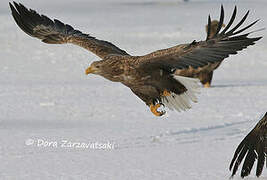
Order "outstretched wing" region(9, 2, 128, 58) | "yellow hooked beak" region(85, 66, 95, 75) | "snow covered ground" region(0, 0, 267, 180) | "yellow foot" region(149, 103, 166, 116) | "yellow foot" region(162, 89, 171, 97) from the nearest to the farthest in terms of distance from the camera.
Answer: "yellow hooked beak" region(85, 66, 95, 75) → "yellow foot" region(149, 103, 166, 116) → "yellow foot" region(162, 89, 171, 97) → "snow covered ground" region(0, 0, 267, 180) → "outstretched wing" region(9, 2, 128, 58)

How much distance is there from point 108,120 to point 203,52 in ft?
14.6

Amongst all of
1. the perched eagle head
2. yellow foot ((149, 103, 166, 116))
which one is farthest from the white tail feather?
the perched eagle head

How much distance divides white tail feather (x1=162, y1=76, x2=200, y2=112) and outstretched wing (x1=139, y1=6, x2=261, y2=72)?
385 mm

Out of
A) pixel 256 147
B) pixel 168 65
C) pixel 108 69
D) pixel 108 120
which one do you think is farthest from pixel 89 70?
pixel 108 120

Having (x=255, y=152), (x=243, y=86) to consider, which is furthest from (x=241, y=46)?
(x=243, y=86)

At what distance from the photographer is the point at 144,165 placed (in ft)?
23.4

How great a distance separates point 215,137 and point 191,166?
1741mm

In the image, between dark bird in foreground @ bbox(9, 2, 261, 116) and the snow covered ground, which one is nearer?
dark bird in foreground @ bbox(9, 2, 261, 116)

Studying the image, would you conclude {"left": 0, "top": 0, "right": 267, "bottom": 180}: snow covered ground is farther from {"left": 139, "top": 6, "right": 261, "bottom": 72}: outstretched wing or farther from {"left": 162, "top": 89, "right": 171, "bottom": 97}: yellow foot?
{"left": 139, "top": 6, "right": 261, "bottom": 72}: outstretched wing

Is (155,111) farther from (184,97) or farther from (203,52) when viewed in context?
(203,52)

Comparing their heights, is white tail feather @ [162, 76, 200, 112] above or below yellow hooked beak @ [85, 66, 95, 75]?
below

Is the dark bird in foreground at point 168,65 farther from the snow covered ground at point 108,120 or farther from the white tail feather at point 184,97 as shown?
the snow covered ground at point 108,120

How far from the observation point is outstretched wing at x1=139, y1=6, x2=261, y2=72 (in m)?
5.71

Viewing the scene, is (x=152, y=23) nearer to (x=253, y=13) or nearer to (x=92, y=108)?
(x=253, y=13)
